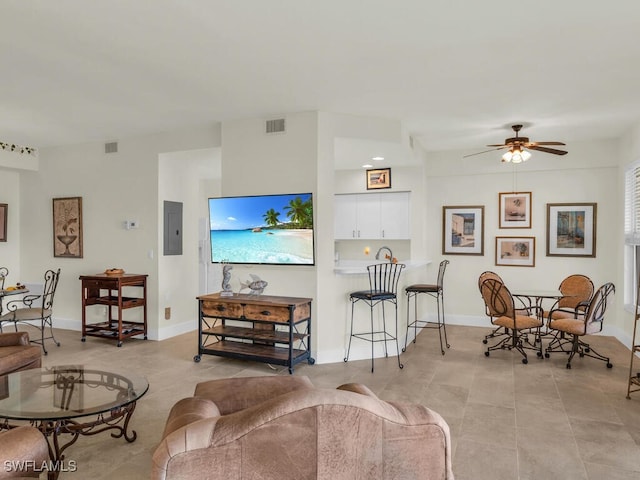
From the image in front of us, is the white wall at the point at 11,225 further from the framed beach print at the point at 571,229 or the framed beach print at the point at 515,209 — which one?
the framed beach print at the point at 571,229

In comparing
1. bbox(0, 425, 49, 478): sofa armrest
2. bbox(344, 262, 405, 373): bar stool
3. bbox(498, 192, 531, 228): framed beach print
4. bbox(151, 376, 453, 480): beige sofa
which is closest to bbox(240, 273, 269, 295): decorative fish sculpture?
bbox(344, 262, 405, 373): bar stool

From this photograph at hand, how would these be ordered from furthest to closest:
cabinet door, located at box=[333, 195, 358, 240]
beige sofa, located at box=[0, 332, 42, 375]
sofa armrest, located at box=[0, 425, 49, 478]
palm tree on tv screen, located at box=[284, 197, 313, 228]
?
cabinet door, located at box=[333, 195, 358, 240], palm tree on tv screen, located at box=[284, 197, 313, 228], beige sofa, located at box=[0, 332, 42, 375], sofa armrest, located at box=[0, 425, 49, 478]

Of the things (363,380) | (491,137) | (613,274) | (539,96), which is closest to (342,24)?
(539,96)

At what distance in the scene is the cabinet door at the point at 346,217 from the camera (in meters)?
7.32

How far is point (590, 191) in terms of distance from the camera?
626cm

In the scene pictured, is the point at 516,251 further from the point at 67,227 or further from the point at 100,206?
the point at 67,227

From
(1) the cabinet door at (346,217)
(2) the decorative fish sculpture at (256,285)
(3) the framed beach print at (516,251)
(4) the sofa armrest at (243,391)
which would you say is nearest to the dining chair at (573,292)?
(3) the framed beach print at (516,251)

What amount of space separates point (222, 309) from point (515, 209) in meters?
4.49

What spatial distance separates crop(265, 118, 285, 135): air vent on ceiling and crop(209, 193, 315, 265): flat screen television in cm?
73

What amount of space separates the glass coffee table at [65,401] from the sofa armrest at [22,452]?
0.37 m

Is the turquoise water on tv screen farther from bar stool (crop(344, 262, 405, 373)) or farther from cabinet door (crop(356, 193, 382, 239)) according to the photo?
cabinet door (crop(356, 193, 382, 239))

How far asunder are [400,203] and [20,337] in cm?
511

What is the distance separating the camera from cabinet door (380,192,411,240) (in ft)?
22.7

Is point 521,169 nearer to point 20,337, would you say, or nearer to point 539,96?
point 539,96
